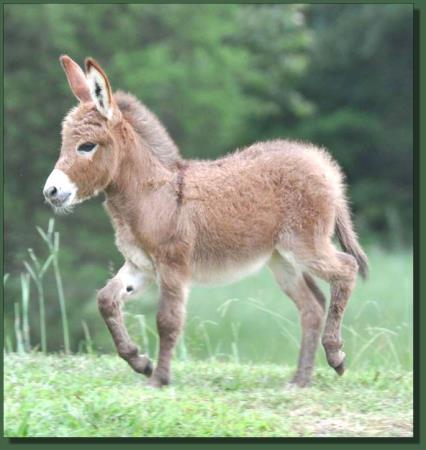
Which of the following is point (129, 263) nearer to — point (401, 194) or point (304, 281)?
point (304, 281)

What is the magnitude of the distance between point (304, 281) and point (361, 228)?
528 inches

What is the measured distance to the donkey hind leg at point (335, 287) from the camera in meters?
6.90

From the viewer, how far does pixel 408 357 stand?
27.2 ft

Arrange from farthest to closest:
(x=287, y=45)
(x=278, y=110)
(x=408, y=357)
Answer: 1. (x=278, y=110)
2. (x=287, y=45)
3. (x=408, y=357)

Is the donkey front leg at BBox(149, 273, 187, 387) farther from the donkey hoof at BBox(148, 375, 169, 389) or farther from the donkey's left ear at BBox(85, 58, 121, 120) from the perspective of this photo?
the donkey's left ear at BBox(85, 58, 121, 120)

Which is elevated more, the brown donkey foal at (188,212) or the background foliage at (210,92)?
the background foliage at (210,92)

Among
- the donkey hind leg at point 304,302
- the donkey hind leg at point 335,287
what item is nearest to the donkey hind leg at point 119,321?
the donkey hind leg at point 304,302

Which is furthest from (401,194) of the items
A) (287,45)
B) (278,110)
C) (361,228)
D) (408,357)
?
(408,357)

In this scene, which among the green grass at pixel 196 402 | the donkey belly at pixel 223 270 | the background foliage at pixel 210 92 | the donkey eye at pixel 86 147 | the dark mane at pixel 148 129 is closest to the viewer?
the green grass at pixel 196 402

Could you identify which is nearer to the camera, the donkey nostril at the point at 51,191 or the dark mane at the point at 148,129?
the donkey nostril at the point at 51,191

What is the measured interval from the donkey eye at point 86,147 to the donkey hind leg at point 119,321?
2.90 ft

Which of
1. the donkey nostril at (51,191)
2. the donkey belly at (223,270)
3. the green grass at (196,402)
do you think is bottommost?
the green grass at (196,402)

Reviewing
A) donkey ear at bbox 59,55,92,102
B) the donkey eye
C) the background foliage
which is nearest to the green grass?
the donkey eye

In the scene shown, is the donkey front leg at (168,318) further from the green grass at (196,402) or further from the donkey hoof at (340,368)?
the donkey hoof at (340,368)
